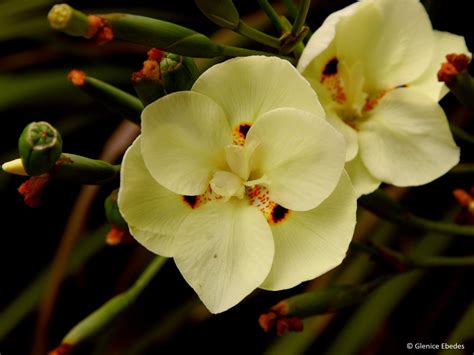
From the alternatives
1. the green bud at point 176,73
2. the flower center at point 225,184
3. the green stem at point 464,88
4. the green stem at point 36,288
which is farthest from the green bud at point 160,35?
the green stem at point 36,288

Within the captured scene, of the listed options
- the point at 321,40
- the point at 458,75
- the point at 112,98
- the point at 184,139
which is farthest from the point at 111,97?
the point at 458,75

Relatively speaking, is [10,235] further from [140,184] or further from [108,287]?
[140,184]

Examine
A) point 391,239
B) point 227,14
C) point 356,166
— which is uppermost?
point 227,14

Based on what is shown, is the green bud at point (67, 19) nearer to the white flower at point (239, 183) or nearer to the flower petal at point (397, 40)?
the white flower at point (239, 183)

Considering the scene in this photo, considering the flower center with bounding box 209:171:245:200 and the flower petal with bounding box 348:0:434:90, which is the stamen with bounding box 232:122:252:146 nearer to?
the flower center with bounding box 209:171:245:200

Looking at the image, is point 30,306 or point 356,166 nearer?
point 356,166

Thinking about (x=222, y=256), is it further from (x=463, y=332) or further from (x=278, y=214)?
(x=463, y=332)

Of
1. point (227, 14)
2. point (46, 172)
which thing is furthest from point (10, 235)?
point (227, 14)
